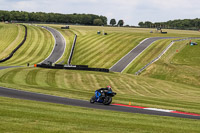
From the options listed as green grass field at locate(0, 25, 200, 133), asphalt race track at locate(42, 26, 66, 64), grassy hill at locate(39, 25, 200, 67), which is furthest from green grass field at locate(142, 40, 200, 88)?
asphalt race track at locate(42, 26, 66, 64)

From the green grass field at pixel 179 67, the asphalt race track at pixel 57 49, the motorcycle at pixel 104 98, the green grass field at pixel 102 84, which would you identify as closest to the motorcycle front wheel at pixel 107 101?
the motorcycle at pixel 104 98

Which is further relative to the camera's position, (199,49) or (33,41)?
(33,41)

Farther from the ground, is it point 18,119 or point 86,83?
point 18,119

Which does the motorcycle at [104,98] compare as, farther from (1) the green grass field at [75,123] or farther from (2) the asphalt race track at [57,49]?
(2) the asphalt race track at [57,49]

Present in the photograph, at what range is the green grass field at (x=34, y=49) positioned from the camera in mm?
84669

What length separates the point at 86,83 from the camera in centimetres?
4672

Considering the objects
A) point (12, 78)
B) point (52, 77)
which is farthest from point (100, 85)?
point (12, 78)

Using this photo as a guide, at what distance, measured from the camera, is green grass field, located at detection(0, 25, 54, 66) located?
84.7m

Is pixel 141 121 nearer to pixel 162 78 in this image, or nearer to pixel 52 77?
pixel 52 77

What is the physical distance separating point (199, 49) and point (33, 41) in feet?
→ 186

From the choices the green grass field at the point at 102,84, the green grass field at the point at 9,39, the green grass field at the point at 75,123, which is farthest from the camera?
the green grass field at the point at 9,39

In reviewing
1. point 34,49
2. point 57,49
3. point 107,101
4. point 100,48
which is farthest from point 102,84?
point 34,49

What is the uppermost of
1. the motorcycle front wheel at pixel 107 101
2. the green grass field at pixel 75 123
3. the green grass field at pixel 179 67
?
the green grass field at pixel 75 123

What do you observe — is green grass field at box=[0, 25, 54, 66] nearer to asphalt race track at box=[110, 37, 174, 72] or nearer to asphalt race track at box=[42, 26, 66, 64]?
asphalt race track at box=[42, 26, 66, 64]
